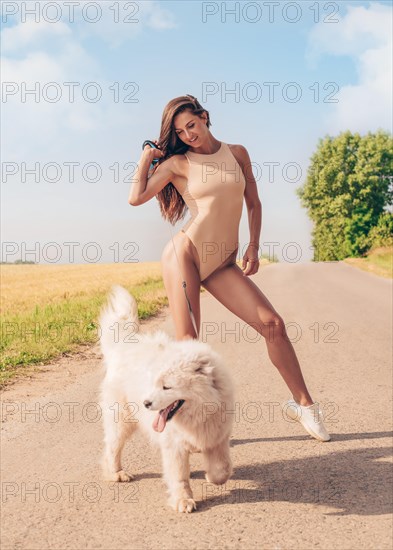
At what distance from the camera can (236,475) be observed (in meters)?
4.33

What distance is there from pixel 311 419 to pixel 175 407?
1769mm

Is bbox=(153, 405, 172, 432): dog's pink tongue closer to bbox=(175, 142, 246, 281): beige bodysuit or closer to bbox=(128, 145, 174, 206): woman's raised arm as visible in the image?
bbox=(175, 142, 246, 281): beige bodysuit

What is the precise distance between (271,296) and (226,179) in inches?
520

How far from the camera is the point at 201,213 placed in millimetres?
4559

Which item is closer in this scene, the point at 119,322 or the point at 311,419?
the point at 119,322

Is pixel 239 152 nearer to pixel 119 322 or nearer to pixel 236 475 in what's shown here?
pixel 119 322

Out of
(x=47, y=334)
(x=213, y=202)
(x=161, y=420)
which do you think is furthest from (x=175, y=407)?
(x=47, y=334)

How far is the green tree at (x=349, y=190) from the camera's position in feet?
185

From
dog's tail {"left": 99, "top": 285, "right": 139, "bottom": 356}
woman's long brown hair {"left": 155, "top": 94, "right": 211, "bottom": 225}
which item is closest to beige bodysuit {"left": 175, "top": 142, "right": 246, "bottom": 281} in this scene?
woman's long brown hair {"left": 155, "top": 94, "right": 211, "bottom": 225}

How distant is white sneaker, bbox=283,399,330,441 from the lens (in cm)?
501

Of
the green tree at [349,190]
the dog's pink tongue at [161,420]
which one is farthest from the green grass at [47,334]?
the green tree at [349,190]

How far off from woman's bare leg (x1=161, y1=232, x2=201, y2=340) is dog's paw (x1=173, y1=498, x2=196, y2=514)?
122 centimetres

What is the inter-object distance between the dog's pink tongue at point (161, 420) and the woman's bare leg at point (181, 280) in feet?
3.08

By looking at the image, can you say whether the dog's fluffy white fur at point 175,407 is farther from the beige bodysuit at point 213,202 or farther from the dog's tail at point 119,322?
the beige bodysuit at point 213,202
